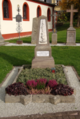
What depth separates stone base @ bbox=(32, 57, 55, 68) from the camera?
6664 mm

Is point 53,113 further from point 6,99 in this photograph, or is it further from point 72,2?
point 72,2

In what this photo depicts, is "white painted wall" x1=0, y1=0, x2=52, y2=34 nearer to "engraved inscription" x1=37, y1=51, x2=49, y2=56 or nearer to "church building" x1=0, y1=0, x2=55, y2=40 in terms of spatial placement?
"church building" x1=0, y1=0, x2=55, y2=40

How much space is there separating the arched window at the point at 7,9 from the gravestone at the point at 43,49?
41.5 feet

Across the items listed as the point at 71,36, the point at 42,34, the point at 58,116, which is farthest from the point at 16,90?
the point at 71,36

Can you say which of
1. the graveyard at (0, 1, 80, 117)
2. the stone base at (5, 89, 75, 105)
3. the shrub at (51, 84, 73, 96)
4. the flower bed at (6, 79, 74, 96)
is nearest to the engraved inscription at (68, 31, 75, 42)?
the graveyard at (0, 1, 80, 117)

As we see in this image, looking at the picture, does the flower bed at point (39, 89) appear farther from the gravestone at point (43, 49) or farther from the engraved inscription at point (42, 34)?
the engraved inscription at point (42, 34)

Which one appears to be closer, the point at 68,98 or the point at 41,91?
the point at 68,98

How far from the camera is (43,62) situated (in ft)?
22.0

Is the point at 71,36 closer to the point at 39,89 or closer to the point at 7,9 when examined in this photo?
the point at 7,9

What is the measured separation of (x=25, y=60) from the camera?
882 centimetres

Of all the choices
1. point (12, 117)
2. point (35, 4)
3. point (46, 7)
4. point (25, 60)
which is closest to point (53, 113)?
point (12, 117)

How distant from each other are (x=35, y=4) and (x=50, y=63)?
1924 cm

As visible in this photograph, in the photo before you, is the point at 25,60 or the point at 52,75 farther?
the point at 25,60

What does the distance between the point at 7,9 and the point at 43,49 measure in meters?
13.9
